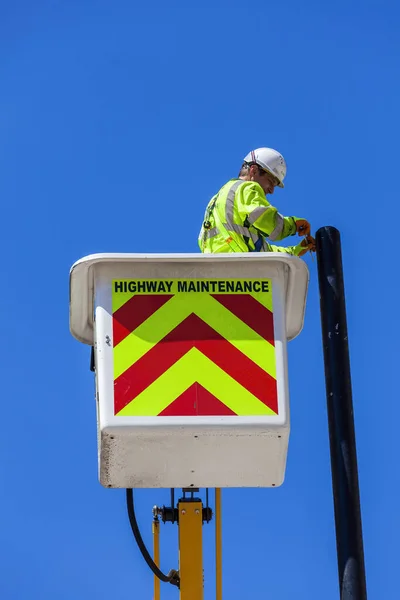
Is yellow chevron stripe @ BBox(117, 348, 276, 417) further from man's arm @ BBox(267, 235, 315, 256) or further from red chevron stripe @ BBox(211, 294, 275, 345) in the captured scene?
man's arm @ BBox(267, 235, 315, 256)

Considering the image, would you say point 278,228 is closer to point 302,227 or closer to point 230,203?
point 302,227

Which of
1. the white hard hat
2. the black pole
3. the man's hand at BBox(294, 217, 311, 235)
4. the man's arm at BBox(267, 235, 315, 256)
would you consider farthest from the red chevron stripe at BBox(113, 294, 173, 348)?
the white hard hat

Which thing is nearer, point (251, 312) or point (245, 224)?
point (251, 312)

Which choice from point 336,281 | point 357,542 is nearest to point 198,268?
point 336,281

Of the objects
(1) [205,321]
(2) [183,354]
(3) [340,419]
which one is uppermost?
(1) [205,321]

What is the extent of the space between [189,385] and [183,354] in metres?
0.14

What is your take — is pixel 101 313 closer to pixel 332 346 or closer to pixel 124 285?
pixel 124 285

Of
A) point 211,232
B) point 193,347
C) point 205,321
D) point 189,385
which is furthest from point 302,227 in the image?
point 189,385

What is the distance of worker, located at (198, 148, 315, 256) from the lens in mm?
5578

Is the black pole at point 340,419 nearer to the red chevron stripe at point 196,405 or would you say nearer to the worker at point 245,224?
the red chevron stripe at point 196,405

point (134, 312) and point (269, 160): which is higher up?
point (269, 160)

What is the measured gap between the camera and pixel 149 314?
4754 mm

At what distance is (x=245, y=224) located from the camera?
229 inches

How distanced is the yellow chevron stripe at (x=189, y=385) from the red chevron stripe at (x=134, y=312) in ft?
0.79
